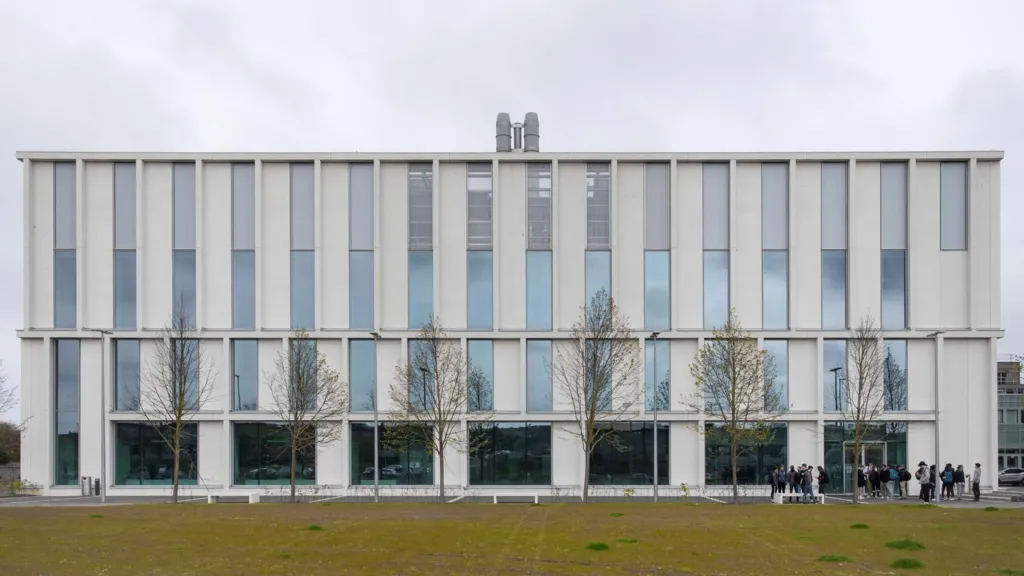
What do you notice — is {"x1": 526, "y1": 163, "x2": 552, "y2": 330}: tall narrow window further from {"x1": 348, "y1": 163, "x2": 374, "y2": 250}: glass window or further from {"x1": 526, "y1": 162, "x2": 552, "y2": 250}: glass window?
{"x1": 348, "y1": 163, "x2": 374, "y2": 250}: glass window

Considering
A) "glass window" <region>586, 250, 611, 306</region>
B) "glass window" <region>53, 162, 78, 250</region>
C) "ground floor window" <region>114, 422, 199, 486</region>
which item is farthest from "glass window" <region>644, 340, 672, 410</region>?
"glass window" <region>53, 162, 78, 250</region>

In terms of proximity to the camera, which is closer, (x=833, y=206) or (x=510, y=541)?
(x=510, y=541)

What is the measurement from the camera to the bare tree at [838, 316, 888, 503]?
146 ft

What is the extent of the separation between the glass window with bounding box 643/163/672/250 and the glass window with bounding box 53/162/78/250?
28779mm

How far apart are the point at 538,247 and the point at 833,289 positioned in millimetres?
14989

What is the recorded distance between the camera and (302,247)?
4812 cm

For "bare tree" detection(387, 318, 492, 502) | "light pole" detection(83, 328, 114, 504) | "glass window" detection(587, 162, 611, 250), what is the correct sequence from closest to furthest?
"light pole" detection(83, 328, 114, 504) → "bare tree" detection(387, 318, 492, 502) → "glass window" detection(587, 162, 611, 250)

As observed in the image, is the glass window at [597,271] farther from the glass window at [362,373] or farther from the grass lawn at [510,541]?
the grass lawn at [510,541]

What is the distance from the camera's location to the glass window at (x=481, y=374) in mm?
47031

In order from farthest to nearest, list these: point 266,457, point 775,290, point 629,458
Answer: point 775,290 → point 266,457 → point 629,458

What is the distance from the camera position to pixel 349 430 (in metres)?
47.1

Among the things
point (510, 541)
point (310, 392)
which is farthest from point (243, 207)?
point (510, 541)

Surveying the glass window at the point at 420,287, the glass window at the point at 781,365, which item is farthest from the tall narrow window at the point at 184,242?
the glass window at the point at 781,365

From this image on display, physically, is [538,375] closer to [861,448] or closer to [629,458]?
[629,458]
